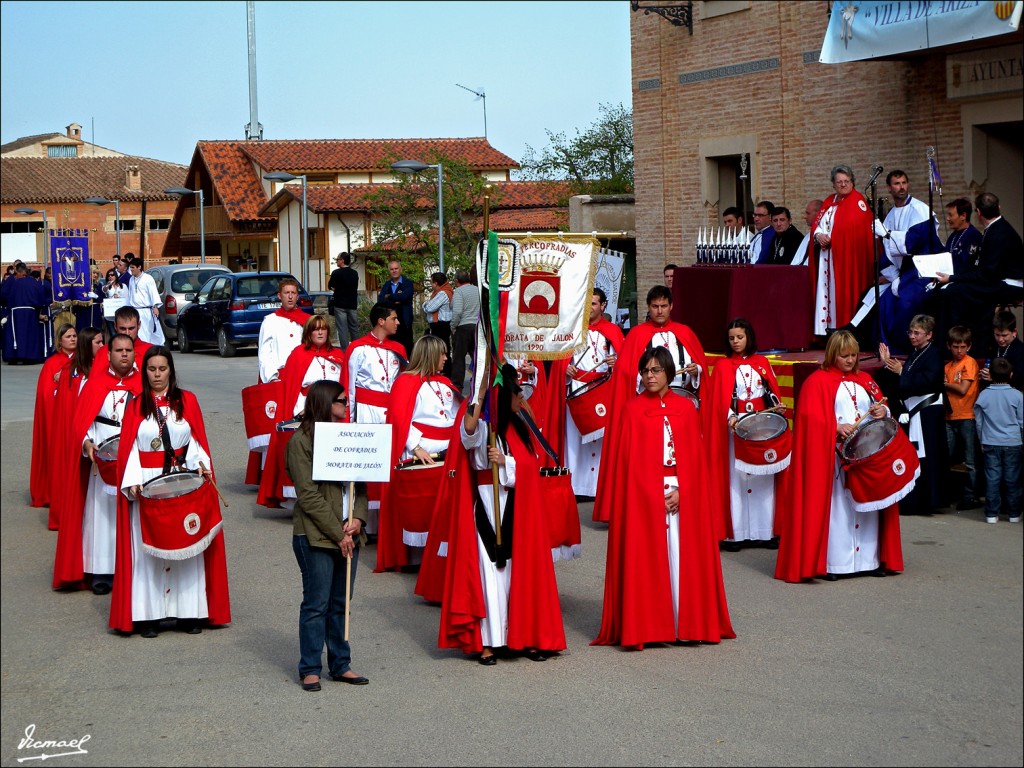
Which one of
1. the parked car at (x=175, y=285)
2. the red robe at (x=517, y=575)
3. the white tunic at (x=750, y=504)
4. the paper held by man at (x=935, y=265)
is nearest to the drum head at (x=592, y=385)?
the white tunic at (x=750, y=504)

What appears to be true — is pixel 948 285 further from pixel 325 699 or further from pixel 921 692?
pixel 325 699

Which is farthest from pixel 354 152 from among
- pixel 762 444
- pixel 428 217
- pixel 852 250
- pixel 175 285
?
pixel 762 444

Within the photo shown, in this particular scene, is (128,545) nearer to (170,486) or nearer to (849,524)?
(170,486)

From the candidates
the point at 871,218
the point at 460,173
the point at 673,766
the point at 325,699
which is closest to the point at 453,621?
the point at 325,699

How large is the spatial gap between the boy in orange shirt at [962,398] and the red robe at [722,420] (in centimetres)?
181

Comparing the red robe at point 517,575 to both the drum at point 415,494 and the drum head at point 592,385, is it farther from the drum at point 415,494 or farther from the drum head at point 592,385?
the drum head at point 592,385

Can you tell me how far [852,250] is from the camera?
13289 millimetres

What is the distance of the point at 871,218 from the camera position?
43.6ft

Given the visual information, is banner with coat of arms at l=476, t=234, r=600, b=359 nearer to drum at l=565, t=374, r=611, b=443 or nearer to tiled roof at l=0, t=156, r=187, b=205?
tiled roof at l=0, t=156, r=187, b=205

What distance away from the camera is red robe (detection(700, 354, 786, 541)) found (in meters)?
10.4

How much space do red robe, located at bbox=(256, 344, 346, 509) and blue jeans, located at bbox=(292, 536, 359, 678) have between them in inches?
171

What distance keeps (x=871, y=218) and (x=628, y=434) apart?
21.4ft

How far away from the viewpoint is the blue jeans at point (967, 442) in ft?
37.0

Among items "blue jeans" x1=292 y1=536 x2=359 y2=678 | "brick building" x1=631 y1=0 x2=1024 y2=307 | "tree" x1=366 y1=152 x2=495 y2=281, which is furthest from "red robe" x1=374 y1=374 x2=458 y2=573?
"tree" x1=366 y1=152 x2=495 y2=281
